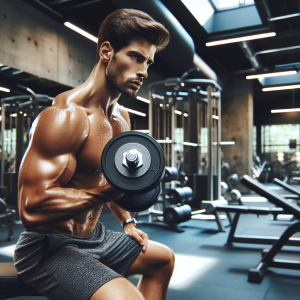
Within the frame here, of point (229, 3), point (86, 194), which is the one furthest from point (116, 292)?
point (229, 3)

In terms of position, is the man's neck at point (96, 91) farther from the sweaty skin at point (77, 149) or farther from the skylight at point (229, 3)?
the skylight at point (229, 3)

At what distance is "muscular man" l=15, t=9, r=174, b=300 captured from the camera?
0.72m

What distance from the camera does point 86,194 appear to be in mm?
745

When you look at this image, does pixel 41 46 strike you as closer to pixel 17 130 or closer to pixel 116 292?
pixel 17 130

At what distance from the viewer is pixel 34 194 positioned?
719 mm

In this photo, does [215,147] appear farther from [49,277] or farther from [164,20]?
[49,277]

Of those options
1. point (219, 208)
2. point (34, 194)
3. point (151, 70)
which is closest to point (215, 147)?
point (219, 208)

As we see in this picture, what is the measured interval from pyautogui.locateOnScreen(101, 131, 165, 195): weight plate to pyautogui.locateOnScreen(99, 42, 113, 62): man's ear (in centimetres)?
30

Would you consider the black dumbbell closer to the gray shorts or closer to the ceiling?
the gray shorts

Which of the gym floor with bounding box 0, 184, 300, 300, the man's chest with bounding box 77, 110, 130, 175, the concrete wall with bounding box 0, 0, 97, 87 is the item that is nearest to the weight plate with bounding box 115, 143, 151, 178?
the man's chest with bounding box 77, 110, 130, 175

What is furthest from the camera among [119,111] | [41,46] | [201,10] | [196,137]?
[201,10]

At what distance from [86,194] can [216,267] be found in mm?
2105

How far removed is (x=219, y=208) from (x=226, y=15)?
14.6ft

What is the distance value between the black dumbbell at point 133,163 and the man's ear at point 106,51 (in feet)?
0.98
